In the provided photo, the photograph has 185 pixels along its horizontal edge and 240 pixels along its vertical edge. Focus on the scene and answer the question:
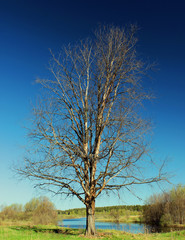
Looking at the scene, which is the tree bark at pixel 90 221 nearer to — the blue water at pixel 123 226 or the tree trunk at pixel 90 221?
the tree trunk at pixel 90 221

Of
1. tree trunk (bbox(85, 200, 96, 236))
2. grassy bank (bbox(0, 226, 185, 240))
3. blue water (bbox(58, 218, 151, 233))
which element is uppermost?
tree trunk (bbox(85, 200, 96, 236))

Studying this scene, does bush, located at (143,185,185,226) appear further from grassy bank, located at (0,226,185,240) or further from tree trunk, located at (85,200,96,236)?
tree trunk, located at (85,200,96,236)

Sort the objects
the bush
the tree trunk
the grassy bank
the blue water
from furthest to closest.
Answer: the bush → the blue water → the tree trunk → the grassy bank

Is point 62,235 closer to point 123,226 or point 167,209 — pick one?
point 123,226

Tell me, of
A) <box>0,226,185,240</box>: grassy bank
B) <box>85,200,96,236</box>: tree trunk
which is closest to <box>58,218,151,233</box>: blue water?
<box>0,226,185,240</box>: grassy bank

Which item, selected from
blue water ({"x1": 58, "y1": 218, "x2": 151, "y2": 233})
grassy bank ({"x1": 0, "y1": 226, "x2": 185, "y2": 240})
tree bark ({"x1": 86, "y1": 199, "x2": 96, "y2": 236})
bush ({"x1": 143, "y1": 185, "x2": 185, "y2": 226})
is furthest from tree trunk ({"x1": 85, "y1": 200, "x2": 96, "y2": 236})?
bush ({"x1": 143, "y1": 185, "x2": 185, "y2": 226})

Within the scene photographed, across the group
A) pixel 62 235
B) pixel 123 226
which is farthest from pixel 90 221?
pixel 123 226

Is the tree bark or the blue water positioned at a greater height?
the tree bark

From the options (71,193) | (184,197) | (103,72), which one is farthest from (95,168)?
(184,197)

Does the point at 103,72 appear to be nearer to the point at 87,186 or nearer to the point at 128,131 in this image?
the point at 128,131

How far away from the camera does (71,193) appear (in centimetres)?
1100

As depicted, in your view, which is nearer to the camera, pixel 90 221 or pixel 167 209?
pixel 90 221

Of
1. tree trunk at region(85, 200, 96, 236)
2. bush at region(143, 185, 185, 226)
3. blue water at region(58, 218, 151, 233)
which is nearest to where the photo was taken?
tree trunk at region(85, 200, 96, 236)

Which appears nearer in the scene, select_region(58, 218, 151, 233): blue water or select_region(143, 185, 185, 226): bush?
select_region(58, 218, 151, 233): blue water
